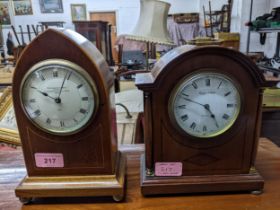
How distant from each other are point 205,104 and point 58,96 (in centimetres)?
30

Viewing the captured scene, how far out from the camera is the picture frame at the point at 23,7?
5.68 m

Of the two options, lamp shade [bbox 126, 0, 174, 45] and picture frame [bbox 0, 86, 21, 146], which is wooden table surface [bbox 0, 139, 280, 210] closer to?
picture frame [bbox 0, 86, 21, 146]

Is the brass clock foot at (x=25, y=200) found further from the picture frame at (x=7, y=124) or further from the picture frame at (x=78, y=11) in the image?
the picture frame at (x=78, y=11)

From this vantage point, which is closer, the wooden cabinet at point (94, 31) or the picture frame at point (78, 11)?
the wooden cabinet at point (94, 31)

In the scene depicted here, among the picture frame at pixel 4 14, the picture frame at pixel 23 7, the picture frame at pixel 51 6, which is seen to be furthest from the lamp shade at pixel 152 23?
the picture frame at pixel 4 14

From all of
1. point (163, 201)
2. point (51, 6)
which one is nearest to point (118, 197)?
point (163, 201)

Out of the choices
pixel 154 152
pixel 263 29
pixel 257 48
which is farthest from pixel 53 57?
pixel 257 48

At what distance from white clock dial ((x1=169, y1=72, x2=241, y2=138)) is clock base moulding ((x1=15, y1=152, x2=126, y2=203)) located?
0.65ft

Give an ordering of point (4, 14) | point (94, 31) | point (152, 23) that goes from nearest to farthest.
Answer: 1. point (152, 23)
2. point (94, 31)
3. point (4, 14)

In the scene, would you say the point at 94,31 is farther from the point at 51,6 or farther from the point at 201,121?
the point at 51,6

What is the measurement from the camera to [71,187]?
56 cm

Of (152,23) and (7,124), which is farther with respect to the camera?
(152,23)

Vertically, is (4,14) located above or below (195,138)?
above

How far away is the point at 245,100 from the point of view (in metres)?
0.54
